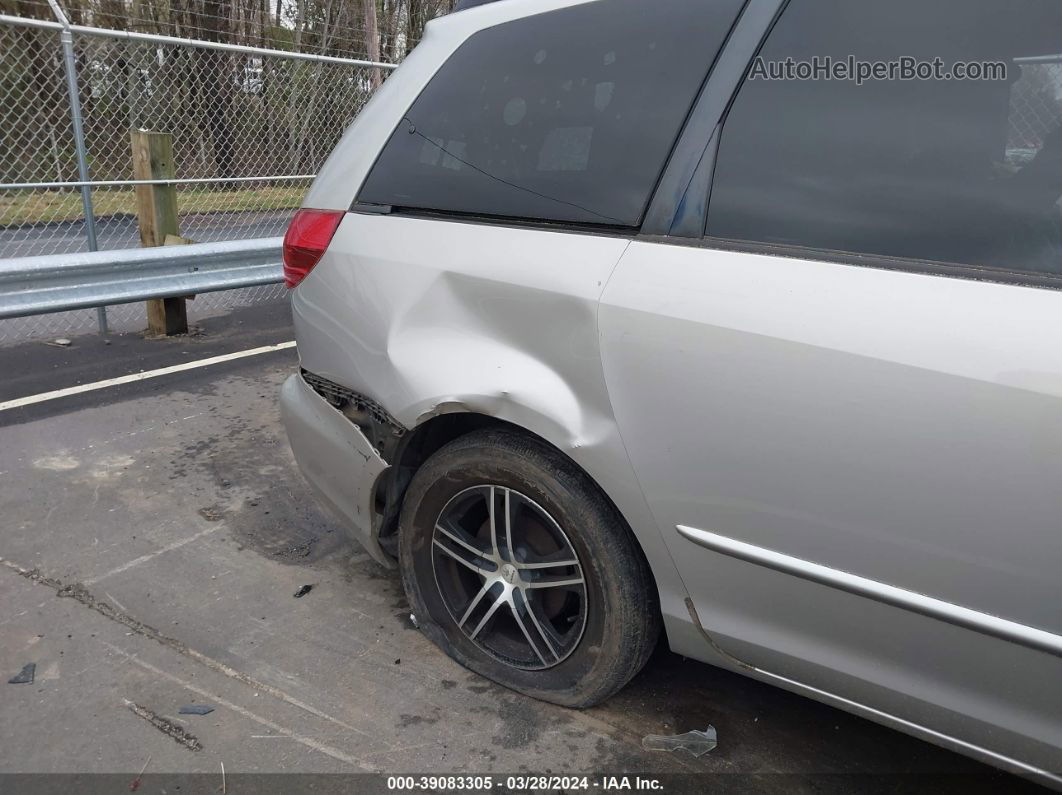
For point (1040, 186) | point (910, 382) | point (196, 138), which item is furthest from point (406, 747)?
point (196, 138)

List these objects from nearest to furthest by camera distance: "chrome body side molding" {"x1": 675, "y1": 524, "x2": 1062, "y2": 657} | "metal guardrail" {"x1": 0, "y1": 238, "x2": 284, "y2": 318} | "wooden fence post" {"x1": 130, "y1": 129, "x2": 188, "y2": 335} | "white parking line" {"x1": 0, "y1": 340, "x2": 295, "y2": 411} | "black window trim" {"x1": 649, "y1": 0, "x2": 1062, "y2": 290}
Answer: "chrome body side molding" {"x1": 675, "y1": 524, "x2": 1062, "y2": 657} → "black window trim" {"x1": 649, "y1": 0, "x2": 1062, "y2": 290} → "metal guardrail" {"x1": 0, "y1": 238, "x2": 284, "y2": 318} → "white parking line" {"x1": 0, "y1": 340, "x2": 295, "y2": 411} → "wooden fence post" {"x1": 130, "y1": 129, "x2": 188, "y2": 335}

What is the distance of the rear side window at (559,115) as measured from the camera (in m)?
1.97

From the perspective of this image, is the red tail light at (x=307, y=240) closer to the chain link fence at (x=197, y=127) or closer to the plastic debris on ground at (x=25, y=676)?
the plastic debris on ground at (x=25, y=676)

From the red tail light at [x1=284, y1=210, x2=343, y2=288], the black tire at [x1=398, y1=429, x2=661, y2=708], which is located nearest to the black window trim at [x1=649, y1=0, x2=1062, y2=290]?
the black tire at [x1=398, y1=429, x2=661, y2=708]

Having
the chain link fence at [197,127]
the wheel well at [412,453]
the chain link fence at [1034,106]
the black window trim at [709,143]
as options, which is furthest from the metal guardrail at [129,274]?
the chain link fence at [1034,106]

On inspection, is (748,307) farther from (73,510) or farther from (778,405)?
(73,510)

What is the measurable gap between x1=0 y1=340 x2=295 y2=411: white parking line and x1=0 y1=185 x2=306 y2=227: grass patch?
1.43 metres

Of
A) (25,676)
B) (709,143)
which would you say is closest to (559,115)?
(709,143)

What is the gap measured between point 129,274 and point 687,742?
4232 millimetres

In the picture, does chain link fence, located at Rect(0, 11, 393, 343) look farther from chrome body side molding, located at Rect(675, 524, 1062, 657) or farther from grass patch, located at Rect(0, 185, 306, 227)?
chrome body side molding, located at Rect(675, 524, 1062, 657)

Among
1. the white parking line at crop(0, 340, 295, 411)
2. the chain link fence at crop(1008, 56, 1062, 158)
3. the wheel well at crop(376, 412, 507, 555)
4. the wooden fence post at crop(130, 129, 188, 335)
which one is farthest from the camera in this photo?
the wooden fence post at crop(130, 129, 188, 335)

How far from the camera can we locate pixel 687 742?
227 cm

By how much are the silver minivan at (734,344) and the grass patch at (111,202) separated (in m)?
4.65

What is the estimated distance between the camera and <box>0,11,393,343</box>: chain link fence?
268 inches
